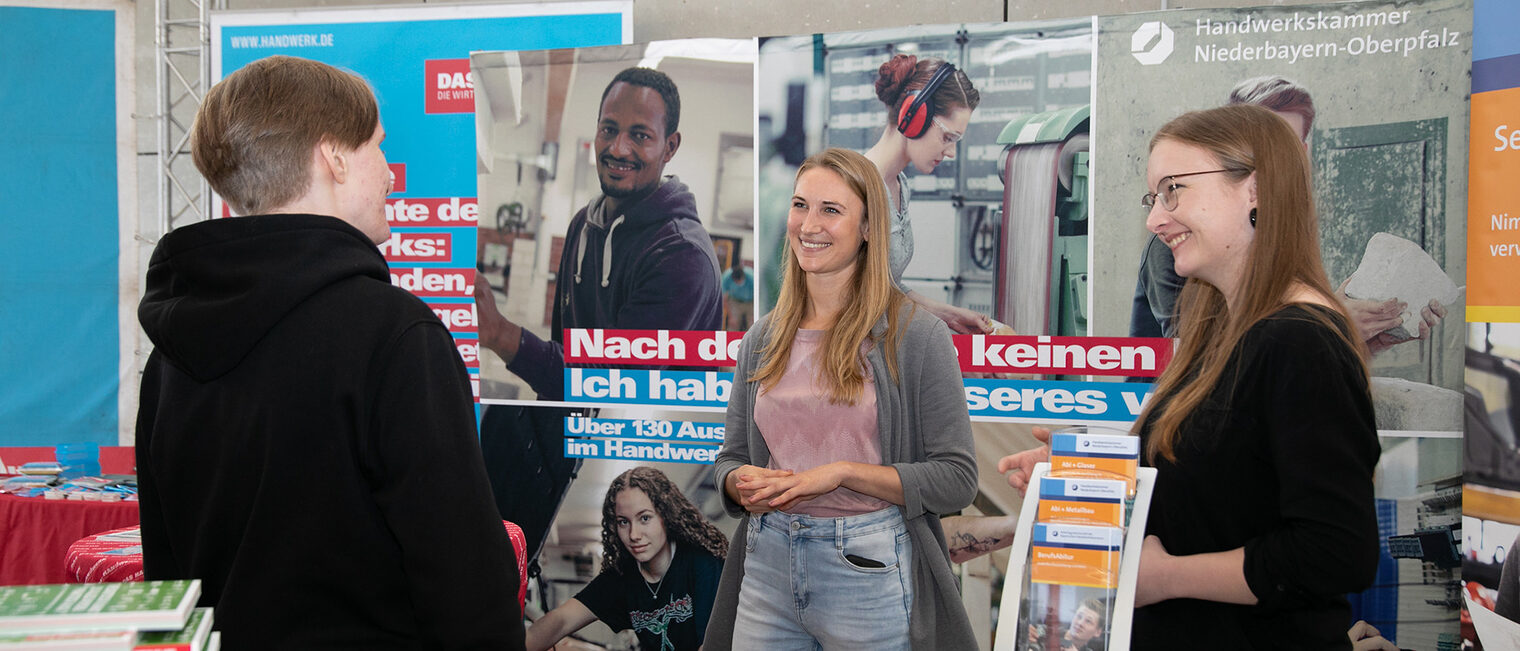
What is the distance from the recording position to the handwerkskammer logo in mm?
2799

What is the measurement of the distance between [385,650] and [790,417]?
1.06 meters

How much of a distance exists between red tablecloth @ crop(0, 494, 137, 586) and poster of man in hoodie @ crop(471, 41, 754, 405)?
4.07ft

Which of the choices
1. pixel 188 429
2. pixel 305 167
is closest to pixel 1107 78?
pixel 305 167

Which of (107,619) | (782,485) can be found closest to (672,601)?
(782,485)

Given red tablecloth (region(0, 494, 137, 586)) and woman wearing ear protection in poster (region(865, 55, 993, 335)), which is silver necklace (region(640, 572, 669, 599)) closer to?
woman wearing ear protection in poster (region(865, 55, 993, 335))

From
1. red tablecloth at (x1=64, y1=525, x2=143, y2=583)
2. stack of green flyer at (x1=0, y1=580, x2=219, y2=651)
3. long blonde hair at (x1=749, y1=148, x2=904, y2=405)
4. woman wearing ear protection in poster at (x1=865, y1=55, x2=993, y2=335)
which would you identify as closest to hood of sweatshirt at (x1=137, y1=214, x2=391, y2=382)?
stack of green flyer at (x1=0, y1=580, x2=219, y2=651)

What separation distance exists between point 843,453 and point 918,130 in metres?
1.39

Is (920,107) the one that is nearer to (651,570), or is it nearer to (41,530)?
(651,570)

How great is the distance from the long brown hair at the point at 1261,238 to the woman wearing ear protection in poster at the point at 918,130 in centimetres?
167

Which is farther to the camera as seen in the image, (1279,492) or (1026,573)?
(1279,492)

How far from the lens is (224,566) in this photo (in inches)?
43.6

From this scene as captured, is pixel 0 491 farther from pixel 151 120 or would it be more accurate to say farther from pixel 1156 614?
pixel 1156 614

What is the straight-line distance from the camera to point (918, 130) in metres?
3.01

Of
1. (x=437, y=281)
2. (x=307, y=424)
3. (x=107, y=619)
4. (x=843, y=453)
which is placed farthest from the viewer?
(x=437, y=281)
